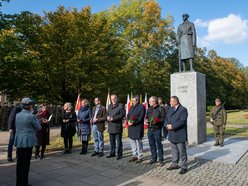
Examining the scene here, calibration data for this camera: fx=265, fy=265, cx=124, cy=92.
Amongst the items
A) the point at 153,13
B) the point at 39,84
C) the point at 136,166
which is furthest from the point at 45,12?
the point at 136,166

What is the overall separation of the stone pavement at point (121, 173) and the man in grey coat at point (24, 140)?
0.67 meters

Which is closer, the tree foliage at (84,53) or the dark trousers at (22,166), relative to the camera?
the dark trousers at (22,166)

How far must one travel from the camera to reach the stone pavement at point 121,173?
6031 millimetres

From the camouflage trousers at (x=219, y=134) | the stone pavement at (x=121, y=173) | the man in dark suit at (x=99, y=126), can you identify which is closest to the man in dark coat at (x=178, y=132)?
the stone pavement at (x=121, y=173)

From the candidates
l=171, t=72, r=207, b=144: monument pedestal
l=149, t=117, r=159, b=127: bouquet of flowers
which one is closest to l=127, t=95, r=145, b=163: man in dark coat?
l=149, t=117, r=159, b=127: bouquet of flowers

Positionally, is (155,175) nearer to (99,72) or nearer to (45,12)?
(99,72)

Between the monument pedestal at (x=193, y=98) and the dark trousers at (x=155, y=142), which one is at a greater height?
the monument pedestal at (x=193, y=98)

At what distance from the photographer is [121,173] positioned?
6762 mm

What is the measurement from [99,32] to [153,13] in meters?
11.8

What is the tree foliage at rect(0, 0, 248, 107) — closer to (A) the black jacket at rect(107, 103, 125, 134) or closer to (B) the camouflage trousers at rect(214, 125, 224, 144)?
(A) the black jacket at rect(107, 103, 125, 134)

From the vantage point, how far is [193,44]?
11.6 meters

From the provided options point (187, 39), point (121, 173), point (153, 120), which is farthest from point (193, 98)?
point (121, 173)

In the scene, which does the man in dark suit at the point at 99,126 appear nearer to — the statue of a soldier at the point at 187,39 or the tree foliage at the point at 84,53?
the statue of a soldier at the point at 187,39

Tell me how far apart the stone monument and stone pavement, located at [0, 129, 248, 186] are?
2.64m
